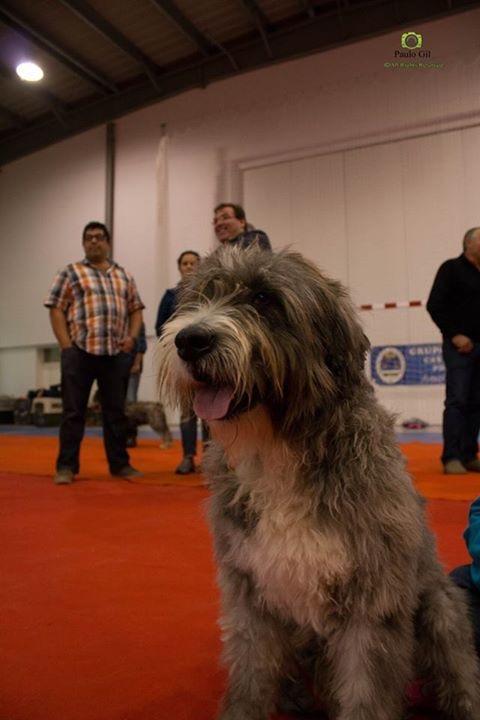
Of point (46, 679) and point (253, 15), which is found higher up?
point (253, 15)

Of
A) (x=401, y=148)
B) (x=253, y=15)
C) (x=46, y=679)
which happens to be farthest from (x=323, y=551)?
(x=253, y=15)

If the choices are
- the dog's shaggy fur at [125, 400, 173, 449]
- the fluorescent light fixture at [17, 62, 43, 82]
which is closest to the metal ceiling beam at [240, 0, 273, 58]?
the fluorescent light fixture at [17, 62, 43, 82]

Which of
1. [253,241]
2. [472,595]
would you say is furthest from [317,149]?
[472,595]

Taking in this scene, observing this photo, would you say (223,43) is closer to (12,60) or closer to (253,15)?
(253,15)

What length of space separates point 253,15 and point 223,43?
1185mm

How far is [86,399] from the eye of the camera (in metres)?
4.54

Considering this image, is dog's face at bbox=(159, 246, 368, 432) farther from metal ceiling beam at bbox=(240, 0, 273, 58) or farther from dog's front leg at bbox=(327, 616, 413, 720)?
metal ceiling beam at bbox=(240, 0, 273, 58)

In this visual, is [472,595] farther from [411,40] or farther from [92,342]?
[411,40]

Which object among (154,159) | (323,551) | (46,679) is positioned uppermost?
(154,159)

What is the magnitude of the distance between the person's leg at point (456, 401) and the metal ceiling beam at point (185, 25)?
6903 millimetres

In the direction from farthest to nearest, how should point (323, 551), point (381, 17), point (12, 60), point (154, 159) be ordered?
1. point (154, 159)
2. point (12, 60)
3. point (381, 17)
4. point (323, 551)

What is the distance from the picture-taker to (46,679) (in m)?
1.51

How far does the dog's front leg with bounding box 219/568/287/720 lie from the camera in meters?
1.27

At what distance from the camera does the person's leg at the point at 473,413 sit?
462 cm
